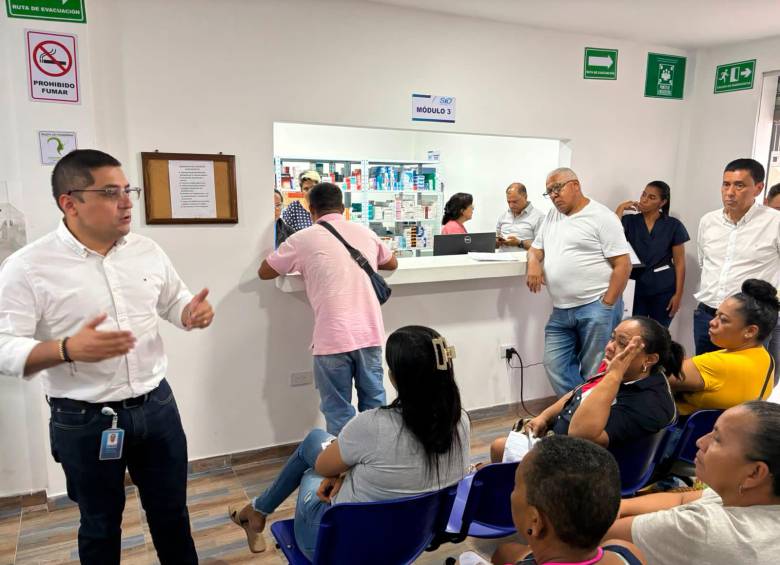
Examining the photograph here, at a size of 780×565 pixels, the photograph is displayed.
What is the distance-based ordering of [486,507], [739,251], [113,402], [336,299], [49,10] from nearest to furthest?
[113,402] → [486,507] → [49,10] → [336,299] → [739,251]

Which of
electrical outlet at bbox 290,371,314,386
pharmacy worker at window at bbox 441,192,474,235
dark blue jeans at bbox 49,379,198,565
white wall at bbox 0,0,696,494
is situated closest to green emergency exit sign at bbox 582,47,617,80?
white wall at bbox 0,0,696,494

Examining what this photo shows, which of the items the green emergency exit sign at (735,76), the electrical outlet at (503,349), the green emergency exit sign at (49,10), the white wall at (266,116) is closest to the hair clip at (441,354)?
the white wall at (266,116)

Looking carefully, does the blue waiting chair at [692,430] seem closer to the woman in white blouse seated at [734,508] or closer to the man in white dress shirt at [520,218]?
the woman in white blouse seated at [734,508]

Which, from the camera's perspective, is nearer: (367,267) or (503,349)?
(367,267)

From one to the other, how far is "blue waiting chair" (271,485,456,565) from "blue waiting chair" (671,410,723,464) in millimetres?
1084

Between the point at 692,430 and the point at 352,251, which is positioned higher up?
the point at 352,251

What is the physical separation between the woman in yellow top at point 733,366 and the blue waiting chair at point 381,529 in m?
1.21

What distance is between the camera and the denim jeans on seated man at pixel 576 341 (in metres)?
3.27

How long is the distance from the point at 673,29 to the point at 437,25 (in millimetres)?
1716

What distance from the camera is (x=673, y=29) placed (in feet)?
12.5

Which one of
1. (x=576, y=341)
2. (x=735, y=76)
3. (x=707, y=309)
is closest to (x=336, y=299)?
(x=576, y=341)

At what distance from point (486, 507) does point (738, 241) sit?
2.58m

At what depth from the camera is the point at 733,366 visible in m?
2.22

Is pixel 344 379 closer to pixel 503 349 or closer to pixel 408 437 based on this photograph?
pixel 408 437
